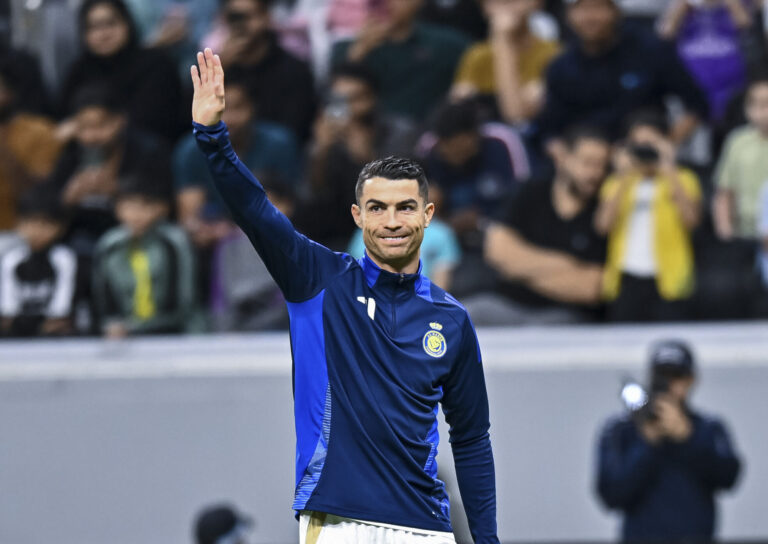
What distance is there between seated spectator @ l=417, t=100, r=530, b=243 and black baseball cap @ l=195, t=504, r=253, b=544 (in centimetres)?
217

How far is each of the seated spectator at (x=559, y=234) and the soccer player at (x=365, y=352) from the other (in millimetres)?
4119

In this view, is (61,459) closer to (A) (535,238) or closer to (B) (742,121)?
(A) (535,238)

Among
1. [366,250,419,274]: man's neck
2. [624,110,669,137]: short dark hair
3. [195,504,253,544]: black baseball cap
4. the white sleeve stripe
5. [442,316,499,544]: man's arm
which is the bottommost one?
[195,504,253,544]: black baseball cap

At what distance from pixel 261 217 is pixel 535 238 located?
175 inches

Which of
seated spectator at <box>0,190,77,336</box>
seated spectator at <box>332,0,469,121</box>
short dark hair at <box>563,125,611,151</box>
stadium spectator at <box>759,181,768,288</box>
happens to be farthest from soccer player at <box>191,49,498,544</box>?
seated spectator at <box>332,0,469,121</box>

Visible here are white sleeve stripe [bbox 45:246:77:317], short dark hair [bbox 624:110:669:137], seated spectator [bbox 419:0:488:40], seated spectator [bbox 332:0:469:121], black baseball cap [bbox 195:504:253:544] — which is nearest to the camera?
black baseball cap [bbox 195:504:253:544]

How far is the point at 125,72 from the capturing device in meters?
9.08

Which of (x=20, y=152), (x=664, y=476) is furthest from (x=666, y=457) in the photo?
(x=20, y=152)

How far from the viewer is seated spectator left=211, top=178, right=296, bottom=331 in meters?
8.05

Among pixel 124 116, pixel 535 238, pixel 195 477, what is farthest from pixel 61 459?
pixel 535 238

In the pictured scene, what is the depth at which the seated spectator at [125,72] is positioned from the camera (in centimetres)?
895

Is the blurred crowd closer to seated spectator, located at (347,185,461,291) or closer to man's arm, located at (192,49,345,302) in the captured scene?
seated spectator, located at (347,185,461,291)

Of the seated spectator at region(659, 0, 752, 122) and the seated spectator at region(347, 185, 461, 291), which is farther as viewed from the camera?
the seated spectator at region(659, 0, 752, 122)

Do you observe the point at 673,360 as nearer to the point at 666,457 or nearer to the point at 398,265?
the point at 666,457
